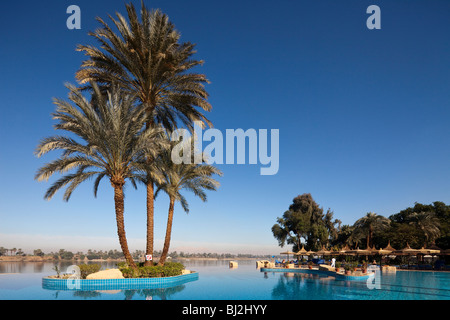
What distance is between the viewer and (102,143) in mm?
16875

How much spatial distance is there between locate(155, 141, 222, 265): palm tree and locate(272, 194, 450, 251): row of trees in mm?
27957

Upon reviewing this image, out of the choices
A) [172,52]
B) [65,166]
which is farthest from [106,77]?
[65,166]

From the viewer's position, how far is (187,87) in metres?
20.8

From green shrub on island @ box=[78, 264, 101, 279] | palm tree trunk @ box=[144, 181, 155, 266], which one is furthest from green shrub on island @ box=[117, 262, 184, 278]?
palm tree trunk @ box=[144, 181, 155, 266]

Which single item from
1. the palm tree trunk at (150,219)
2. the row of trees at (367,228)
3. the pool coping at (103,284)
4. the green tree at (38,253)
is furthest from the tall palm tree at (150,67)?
the green tree at (38,253)

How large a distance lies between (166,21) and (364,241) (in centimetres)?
A: 4272

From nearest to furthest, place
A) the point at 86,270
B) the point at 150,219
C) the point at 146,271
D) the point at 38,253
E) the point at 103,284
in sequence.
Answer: the point at 103,284
the point at 146,271
the point at 86,270
the point at 150,219
the point at 38,253

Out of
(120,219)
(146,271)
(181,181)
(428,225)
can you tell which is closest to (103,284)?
(146,271)

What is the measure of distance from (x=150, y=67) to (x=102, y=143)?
5.51 metres

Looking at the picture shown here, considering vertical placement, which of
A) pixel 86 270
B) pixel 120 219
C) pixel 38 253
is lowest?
pixel 38 253

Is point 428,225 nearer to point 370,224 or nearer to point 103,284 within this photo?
point 370,224

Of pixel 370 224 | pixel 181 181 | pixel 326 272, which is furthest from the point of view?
pixel 370 224

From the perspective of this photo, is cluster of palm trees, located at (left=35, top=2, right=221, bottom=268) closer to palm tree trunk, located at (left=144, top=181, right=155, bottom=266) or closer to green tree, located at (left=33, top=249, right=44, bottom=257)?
palm tree trunk, located at (left=144, top=181, right=155, bottom=266)

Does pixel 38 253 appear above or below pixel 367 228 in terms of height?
below
